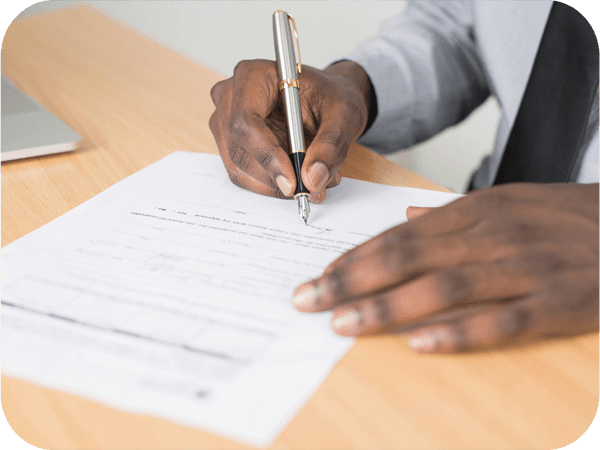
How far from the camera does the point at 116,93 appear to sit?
0.83 m

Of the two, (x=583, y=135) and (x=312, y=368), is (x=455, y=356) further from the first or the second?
(x=583, y=135)

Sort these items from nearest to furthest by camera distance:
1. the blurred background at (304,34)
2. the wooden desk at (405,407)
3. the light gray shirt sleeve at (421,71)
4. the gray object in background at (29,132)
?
the wooden desk at (405,407)
the gray object in background at (29,132)
the light gray shirt sleeve at (421,71)
the blurred background at (304,34)

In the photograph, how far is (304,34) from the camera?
182 centimetres

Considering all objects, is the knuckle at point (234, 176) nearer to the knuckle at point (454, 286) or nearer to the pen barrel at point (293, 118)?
the pen barrel at point (293, 118)

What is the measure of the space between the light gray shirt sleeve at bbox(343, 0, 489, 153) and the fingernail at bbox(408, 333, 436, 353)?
0.52 m

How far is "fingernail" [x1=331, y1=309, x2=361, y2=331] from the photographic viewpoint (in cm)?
32

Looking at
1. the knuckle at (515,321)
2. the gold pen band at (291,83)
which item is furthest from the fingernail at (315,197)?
the knuckle at (515,321)

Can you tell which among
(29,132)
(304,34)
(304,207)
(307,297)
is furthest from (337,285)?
(304,34)

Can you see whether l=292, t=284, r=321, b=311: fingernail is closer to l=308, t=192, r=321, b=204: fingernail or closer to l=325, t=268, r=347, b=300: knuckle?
l=325, t=268, r=347, b=300: knuckle

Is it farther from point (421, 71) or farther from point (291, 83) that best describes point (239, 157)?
point (421, 71)

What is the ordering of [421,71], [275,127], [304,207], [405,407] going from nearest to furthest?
[405,407], [304,207], [275,127], [421,71]

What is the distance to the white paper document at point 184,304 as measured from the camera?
278 millimetres

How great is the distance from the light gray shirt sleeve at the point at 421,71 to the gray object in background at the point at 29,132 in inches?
17.8

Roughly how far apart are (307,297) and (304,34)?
5.52ft
